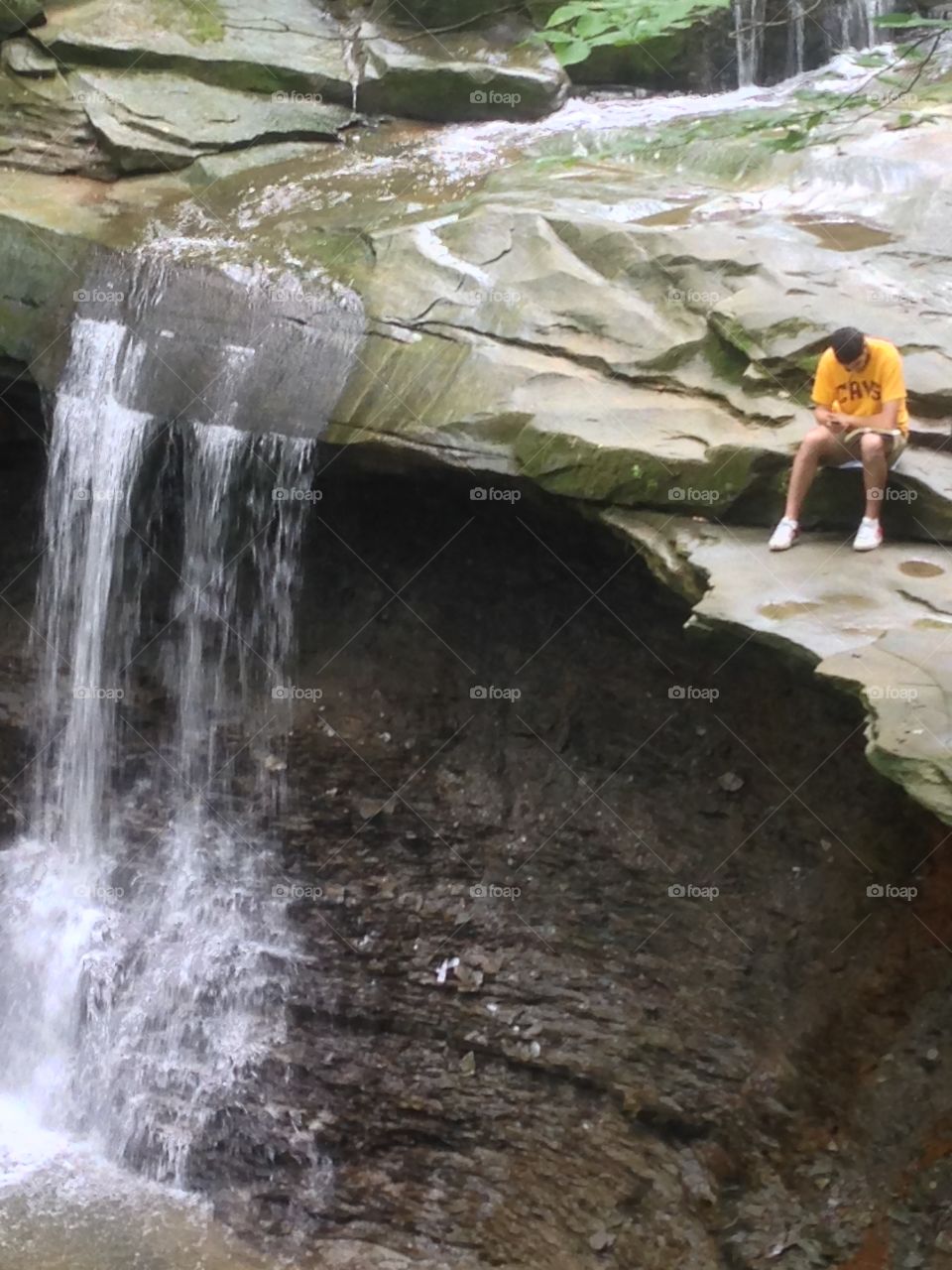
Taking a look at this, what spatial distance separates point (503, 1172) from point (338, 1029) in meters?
1.02

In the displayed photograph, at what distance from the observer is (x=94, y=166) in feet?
26.7

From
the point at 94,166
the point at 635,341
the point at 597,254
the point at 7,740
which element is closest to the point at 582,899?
the point at 635,341

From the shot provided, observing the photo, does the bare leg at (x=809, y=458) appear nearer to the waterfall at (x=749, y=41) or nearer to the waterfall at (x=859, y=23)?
the waterfall at (x=749, y=41)

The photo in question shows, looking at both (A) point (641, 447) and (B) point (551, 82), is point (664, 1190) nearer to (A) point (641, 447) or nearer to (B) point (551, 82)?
(A) point (641, 447)
